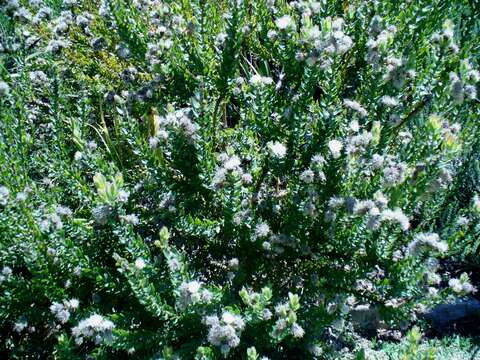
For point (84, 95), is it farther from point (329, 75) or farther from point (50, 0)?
point (50, 0)

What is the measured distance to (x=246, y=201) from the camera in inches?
89.2

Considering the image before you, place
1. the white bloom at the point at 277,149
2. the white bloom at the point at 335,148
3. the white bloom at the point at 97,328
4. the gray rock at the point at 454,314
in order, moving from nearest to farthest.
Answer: the white bloom at the point at 97,328 → the white bloom at the point at 335,148 → the white bloom at the point at 277,149 → the gray rock at the point at 454,314

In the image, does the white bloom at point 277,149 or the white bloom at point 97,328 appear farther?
the white bloom at point 277,149

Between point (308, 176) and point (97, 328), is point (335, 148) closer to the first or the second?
point (308, 176)

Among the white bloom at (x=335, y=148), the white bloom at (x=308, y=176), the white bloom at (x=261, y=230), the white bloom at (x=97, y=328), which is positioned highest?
the white bloom at (x=335, y=148)

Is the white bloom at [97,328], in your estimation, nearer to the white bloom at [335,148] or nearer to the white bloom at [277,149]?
the white bloom at [277,149]

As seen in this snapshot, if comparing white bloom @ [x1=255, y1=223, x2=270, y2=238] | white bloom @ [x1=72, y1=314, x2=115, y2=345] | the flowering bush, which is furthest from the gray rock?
white bloom @ [x1=72, y1=314, x2=115, y2=345]

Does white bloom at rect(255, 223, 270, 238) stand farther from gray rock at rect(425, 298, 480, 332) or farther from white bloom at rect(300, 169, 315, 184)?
gray rock at rect(425, 298, 480, 332)

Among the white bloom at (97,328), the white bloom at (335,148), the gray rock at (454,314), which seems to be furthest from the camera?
the gray rock at (454,314)

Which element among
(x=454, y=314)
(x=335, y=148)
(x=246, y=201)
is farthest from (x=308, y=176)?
(x=454, y=314)

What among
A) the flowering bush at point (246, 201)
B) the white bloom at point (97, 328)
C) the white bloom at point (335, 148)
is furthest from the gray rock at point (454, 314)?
the white bloom at point (97, 328)

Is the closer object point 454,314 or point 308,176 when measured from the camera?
point 308,176

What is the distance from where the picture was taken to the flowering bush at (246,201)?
1.99 metres

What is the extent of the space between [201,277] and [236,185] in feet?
2.23
